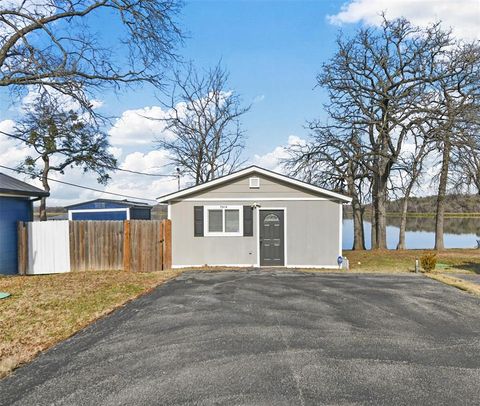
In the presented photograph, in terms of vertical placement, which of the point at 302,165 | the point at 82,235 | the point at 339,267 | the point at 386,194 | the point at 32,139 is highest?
the point at 32,139

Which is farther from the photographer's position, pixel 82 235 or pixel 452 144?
pixel 452 144

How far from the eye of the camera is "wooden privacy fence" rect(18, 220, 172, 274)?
1193cm

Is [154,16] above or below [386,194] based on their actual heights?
above

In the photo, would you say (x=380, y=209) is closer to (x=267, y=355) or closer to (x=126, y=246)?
(x=126, y=246)

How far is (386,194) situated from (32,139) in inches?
882

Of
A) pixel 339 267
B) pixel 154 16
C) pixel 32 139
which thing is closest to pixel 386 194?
pixel 339 267

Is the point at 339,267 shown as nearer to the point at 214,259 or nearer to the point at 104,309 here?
the point at 214,259

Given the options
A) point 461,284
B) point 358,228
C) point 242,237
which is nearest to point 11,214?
point 242,237

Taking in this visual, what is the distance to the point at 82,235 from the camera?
11969 mm

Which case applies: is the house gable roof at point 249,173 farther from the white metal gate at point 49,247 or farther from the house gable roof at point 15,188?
the house gable roof at point 15,188

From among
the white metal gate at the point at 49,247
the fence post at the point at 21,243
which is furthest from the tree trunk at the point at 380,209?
the fence post at the point at 21,243

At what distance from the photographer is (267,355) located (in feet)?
13.5

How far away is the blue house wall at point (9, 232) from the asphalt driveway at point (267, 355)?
692cm

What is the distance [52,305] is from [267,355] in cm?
445
